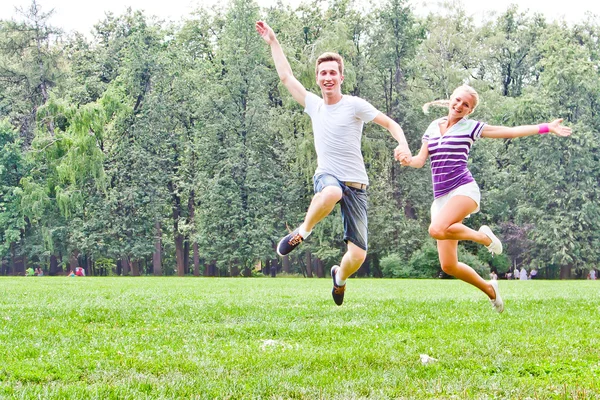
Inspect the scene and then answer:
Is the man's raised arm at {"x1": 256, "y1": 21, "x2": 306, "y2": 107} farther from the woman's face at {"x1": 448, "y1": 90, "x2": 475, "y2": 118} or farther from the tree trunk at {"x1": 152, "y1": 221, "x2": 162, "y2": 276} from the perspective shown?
the tree trunk at {"x1": 152, "y1": 221, "x2": 162, "y2": 276}

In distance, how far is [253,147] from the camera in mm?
49594

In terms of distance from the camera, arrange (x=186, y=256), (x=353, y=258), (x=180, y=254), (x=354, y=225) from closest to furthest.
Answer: (x=354, y=225), (x=353, y=258), (x=180, y=254), (x=186, y=256)

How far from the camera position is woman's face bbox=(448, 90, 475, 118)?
24.6 ft

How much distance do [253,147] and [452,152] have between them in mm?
42626

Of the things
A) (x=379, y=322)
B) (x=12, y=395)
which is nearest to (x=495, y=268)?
(x=379, y=322)

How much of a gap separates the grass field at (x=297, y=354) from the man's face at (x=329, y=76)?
2.73 metres

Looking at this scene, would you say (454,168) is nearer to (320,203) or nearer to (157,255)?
(320,203)

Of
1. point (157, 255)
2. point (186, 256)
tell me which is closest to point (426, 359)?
point (157, 255)

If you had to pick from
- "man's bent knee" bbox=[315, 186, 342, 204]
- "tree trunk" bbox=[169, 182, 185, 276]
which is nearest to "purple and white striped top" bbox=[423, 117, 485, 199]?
"man's bent knee" bbox=[315, 186, 342, 204]

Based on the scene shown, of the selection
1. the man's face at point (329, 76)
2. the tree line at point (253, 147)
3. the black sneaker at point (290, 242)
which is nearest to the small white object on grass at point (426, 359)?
the black sneaker at point (290, 242)

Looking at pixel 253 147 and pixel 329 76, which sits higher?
pixel 253 147

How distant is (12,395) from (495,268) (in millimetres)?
48661

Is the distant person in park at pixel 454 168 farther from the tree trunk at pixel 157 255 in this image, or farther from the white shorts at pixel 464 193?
the tree trunk at pixel 157 255

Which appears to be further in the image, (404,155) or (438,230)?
(438,230)
